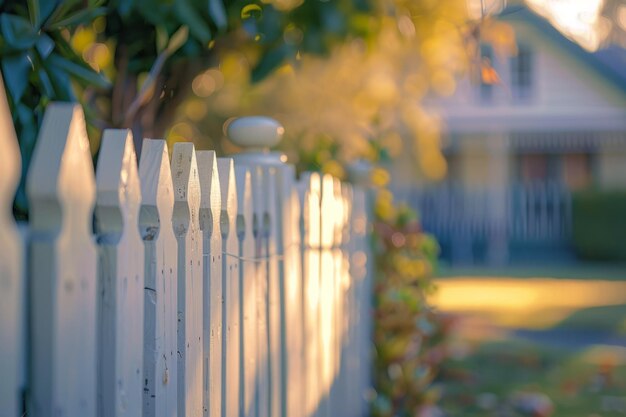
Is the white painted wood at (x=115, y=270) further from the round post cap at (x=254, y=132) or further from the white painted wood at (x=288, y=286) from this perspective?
the round post cap at (x=254, y=132)

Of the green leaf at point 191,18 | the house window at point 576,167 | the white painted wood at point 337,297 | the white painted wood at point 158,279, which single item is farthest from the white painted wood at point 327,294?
the house window at point 576,167

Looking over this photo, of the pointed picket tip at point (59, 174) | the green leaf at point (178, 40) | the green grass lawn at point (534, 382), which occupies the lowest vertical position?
the green grass lawn at point (534, 382)

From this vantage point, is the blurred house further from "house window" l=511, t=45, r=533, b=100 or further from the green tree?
the green tree

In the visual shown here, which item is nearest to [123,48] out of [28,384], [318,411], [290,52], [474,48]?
[290,52]

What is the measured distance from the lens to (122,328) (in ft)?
5.65

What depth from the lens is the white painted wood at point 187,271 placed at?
208cm

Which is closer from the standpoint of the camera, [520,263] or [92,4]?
[92,4]

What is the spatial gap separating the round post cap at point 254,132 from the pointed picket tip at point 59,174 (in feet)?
6.23

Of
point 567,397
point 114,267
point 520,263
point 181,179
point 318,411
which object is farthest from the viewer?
point 520,263

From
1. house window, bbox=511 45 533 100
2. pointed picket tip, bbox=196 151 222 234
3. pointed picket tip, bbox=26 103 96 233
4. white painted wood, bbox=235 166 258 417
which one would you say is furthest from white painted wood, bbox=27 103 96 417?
house window, bbox=511 45 533 100

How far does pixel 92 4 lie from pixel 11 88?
0.48m

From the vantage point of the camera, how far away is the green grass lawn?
24.1ft

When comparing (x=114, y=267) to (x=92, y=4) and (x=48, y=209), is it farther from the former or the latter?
(x=92, y=4)

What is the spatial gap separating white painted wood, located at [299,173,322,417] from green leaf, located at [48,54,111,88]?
2.81 ft
